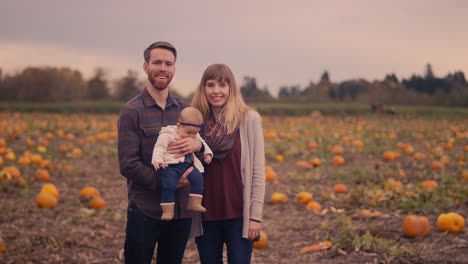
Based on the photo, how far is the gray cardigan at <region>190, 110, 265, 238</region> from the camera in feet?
11.5

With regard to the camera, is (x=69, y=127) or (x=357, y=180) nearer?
(x=357, y=180)

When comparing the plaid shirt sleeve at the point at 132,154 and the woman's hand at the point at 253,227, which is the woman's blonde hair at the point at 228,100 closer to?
the plaid shirt sleeve at the point at 132,154

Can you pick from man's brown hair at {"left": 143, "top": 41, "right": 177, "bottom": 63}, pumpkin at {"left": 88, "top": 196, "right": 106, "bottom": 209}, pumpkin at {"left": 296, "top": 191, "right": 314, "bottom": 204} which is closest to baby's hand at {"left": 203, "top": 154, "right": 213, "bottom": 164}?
man's brown hair at {"left": 143, "top": 41, "right": 177, "bottom": 63}

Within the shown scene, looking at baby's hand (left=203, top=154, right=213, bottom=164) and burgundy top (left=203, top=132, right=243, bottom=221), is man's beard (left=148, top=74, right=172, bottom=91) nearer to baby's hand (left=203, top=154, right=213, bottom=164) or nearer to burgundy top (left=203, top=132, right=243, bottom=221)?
baby's hand (left=203, top=154, right=213, bottom=164)

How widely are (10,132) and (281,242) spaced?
1164cm

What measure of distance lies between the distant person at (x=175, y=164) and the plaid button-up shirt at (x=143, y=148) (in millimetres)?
84

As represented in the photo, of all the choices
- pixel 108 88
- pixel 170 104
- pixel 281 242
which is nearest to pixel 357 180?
pixel 281 242

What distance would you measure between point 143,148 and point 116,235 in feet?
11.0

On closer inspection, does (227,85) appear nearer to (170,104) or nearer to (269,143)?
(170,104)

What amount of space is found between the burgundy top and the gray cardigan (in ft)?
0.23

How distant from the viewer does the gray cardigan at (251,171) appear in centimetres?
350

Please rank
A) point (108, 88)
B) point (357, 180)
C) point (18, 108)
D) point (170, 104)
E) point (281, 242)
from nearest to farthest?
point (170, 104), point (281, 242), point (357, 180), point (18, 108), point (108, 88)

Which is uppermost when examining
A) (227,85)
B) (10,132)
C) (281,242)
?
(227,85)

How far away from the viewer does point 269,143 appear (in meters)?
14.9
